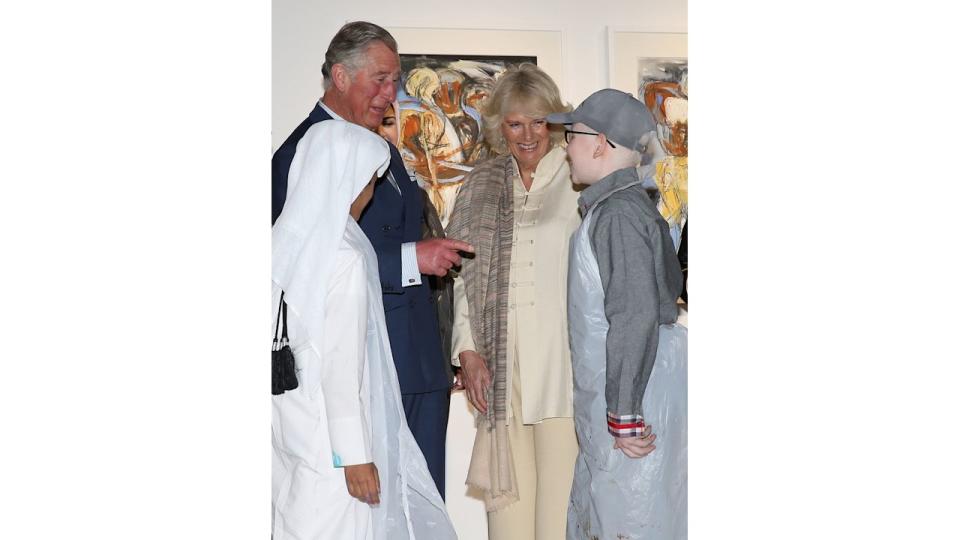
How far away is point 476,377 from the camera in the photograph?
152 inches

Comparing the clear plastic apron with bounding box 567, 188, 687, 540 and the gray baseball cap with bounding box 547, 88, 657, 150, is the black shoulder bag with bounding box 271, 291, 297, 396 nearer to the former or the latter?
the clear plastic apron with bounding box 567, 188, 687, 540

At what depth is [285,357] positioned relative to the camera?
2.68 meters

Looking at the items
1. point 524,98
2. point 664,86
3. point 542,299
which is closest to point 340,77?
point 524,98

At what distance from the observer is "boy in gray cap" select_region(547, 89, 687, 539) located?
10.0 feet

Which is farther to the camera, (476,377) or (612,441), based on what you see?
(476,377)

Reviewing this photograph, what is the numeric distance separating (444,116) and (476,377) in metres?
1.40

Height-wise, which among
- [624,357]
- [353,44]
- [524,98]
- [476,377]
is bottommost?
[476,377]

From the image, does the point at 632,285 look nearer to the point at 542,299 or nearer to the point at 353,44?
the point at 542,299
